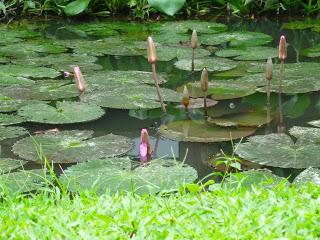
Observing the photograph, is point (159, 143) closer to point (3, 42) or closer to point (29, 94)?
point (29, 94)

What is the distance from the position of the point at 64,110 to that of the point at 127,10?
4.09m

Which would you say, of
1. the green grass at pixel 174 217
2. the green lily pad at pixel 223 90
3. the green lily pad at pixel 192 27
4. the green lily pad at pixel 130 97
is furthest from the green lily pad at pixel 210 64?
the green grass at pixel 174 217

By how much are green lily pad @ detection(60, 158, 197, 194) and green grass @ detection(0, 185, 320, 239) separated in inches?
15.2

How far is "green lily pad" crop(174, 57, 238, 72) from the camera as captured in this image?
4615mm

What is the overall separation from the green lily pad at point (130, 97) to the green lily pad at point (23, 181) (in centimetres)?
101

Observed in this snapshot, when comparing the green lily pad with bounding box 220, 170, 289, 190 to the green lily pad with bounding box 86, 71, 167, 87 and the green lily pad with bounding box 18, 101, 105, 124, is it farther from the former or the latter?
the green lily pad with bounding box 86, 71, 167, 87

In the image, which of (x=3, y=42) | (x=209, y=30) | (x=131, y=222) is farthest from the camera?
(x=209, y=30)

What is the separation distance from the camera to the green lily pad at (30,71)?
4.45 m

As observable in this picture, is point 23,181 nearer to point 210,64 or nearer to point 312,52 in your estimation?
point 210,64

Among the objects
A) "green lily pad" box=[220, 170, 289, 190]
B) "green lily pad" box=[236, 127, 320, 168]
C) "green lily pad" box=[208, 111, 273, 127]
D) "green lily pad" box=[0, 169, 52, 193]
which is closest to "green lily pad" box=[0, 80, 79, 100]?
"green lily pad" box=[208, 111, 273, 127]

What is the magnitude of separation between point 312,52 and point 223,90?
1467 mm

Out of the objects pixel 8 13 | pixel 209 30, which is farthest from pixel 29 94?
pixel 8 13

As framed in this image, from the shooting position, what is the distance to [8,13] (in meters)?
7.38

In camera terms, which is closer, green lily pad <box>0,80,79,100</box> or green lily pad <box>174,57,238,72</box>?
green lily pad <box>0,80,79,100</box>
